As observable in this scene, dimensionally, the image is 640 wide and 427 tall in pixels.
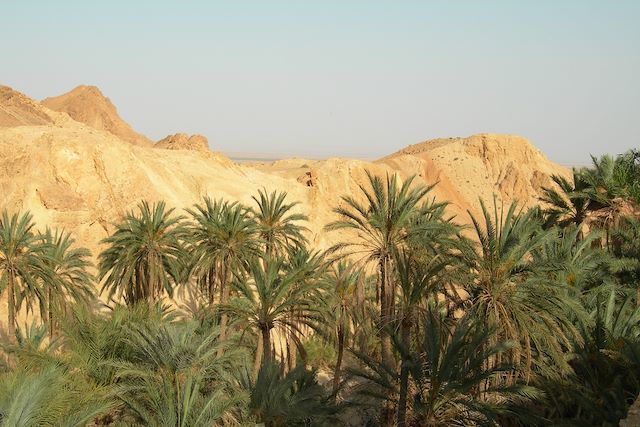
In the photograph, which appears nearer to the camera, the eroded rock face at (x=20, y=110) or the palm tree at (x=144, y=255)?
the palm tree at (x=144, y=255)

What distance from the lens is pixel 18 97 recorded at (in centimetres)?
5425

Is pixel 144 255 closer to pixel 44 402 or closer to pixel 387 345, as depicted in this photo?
pixel 387 345

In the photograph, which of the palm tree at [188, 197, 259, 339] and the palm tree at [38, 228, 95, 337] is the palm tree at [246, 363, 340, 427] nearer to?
the palm tree at [188, 197, 259, 339]

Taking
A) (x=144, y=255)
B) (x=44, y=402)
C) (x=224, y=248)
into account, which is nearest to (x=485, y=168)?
(x=224, y=248)

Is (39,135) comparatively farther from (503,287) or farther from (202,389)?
(503,287)

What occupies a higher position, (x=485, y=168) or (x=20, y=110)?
(x=20, y=110)

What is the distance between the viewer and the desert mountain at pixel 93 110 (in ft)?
263

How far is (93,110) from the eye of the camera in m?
81.5

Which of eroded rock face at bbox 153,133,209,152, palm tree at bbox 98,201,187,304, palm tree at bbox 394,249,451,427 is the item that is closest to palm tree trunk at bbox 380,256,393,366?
palm tree at bbox 394,249,451,427

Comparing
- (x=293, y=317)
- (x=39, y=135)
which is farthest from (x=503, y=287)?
(x=39, y=135)

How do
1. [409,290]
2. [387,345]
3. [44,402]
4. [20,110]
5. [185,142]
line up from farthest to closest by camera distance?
[185,142] → [20,110] → [387,345] → [409,290] → [44,402]

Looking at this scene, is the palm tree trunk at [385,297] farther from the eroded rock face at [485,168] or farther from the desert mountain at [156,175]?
the eroded rock face at [485,168]

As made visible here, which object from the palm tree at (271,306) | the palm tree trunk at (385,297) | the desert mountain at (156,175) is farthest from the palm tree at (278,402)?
the desert mountain at (156,175)

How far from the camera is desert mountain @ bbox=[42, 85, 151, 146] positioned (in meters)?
80.2
